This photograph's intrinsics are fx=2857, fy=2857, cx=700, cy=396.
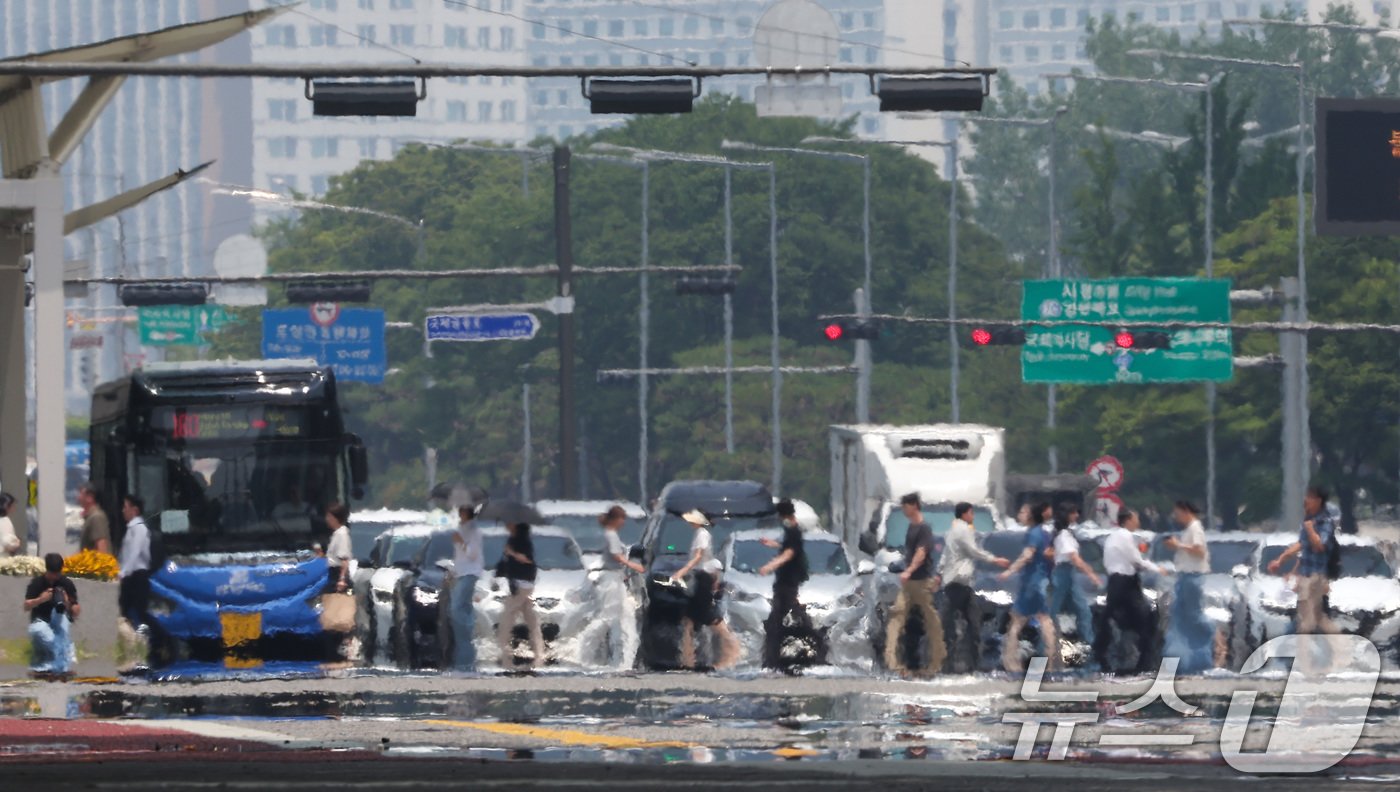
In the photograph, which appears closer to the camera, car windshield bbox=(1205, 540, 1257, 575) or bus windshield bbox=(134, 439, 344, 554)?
bus windshield bbox=(134, 439, 344, 554)

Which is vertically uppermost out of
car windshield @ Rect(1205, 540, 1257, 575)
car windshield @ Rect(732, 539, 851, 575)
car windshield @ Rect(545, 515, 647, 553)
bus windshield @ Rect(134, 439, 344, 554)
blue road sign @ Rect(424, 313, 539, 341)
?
blue road sign @ Rect(424, 313, 539, 341)

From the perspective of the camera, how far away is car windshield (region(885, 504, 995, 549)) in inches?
1357

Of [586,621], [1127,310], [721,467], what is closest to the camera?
[586,621]

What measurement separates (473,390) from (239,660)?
70.1m

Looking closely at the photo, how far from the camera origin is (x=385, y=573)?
28516 mm

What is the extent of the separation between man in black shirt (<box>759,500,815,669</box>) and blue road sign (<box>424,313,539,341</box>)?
29.3 metres

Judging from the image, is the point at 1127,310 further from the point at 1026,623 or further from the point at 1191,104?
the point at 1191,104

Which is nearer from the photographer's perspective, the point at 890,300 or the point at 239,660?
the point at 239,660

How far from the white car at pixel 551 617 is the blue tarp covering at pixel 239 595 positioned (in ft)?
4.24

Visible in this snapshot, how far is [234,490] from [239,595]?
1857 mm

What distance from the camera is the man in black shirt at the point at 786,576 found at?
985 inches

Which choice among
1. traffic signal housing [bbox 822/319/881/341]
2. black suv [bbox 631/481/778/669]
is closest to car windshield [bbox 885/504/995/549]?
black suv [bbox 631/481/778/669]

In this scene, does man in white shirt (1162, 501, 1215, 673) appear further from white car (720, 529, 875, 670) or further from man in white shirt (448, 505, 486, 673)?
man in white shirt (448, 505, 486, 673)

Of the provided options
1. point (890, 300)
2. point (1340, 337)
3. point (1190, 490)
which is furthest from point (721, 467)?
point (1340, 337)
